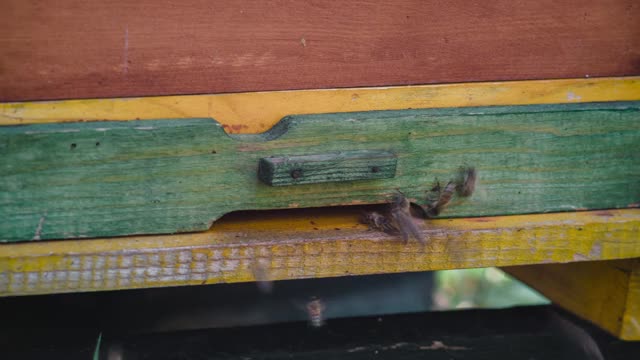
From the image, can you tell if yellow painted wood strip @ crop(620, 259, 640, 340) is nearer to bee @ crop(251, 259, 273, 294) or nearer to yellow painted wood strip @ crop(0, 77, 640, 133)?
yellow painted wood strip @ crop(0, 77, 640, 133)

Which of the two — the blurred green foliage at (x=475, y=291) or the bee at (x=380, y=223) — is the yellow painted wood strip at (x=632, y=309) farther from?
the blurred green foliage at (x=475, y=291)

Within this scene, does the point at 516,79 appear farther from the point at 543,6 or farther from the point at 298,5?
the point at 298,5

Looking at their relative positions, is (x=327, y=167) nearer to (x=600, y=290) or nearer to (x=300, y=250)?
(x=300, y=250)

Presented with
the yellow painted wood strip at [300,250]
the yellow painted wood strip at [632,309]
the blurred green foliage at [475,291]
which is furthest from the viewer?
the blurred green foliage at [475,291]

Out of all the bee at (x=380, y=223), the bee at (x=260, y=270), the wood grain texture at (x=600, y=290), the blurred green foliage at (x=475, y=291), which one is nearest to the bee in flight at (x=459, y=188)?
the bee at (x=380, y=223)

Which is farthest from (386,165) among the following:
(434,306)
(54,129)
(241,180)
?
(434,306)

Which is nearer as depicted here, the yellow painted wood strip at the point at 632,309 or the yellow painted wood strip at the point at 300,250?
the yellow painted wood strip at the point at 300,250
